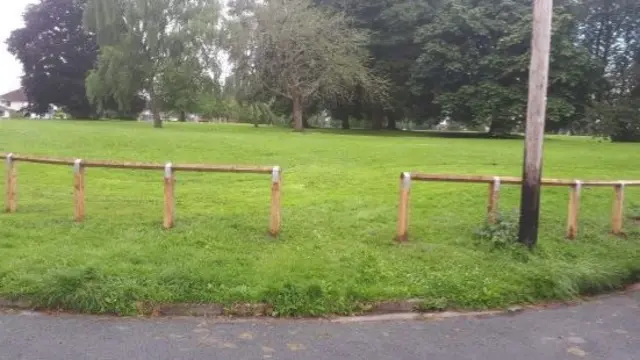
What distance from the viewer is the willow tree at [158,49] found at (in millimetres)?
37844

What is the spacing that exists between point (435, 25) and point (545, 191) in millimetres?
27613

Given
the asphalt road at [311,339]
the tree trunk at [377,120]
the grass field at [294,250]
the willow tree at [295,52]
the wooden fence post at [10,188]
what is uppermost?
the willow tree at [295,52]

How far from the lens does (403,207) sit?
7484 mm

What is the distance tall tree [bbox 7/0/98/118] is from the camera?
57906 mm

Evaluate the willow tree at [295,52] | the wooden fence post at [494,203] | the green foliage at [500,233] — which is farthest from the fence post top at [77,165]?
the willow tree at [295,52]

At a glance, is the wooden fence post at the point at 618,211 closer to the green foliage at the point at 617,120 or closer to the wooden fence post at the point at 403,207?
the wooden fence post at the point at 403,207

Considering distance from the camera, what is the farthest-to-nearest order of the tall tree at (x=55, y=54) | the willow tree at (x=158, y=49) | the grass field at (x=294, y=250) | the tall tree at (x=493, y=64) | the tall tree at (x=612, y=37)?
the tall tree at (x=55, y=54)
the tall tree at (x=612, y=37)
the willow tree at (x=158, y=49)
the tall tree at (x=493, y=64)
the grass field at (x=294, y=250)

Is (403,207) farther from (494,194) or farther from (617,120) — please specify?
(617,120)

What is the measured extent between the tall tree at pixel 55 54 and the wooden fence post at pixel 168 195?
177 feet

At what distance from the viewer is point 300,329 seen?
205 inches

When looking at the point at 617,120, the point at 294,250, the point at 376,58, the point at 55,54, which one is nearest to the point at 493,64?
the point at 617,120

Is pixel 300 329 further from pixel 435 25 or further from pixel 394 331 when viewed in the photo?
pixel 435 25

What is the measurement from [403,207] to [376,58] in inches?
1379

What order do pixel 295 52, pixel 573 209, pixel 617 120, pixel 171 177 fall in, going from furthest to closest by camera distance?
1. pixel 617 120
2. pixel 295 52
3. pixel 573 209
4. pixel 171 177
